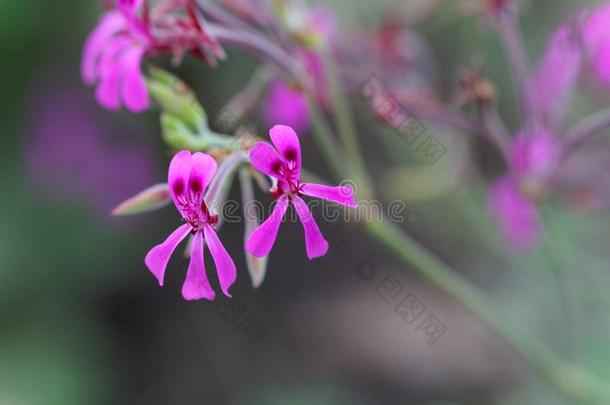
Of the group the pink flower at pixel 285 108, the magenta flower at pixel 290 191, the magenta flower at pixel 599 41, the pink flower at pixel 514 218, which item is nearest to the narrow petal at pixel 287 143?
the magenta flower at pixel 290 191

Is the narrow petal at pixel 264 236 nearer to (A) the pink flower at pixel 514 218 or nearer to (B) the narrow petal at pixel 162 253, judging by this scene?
(B) the narrow petal at pixel 162 253

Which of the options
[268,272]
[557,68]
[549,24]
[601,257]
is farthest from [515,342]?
[549,24]

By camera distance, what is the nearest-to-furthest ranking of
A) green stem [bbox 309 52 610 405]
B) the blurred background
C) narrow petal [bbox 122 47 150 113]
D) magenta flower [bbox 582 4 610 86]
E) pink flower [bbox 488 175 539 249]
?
narrow petal [bbox 122 47 150 113] → green stem [bbox 309 52 610 405] → magenta flower [bbox 582 4 610 86] → pink flower [bbox 488 175 539 249] → the blurred background

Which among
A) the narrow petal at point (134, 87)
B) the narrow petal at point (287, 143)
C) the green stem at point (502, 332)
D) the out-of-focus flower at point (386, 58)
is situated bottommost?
the green stem at point (502, 332)

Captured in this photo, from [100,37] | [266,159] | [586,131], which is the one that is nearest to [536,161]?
[586,131]

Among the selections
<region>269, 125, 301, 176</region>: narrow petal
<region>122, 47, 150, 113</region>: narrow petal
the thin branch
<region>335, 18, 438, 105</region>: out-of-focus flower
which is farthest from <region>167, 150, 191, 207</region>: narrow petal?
<region>335, 18, 438, 105</region>: out-of-focus flower

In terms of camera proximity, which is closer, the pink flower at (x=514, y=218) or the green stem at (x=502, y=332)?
the green stem at (x=502, y=332)

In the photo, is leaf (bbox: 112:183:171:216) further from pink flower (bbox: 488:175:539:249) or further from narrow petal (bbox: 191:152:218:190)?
pink flower (bbox: 488:175:539:249)
